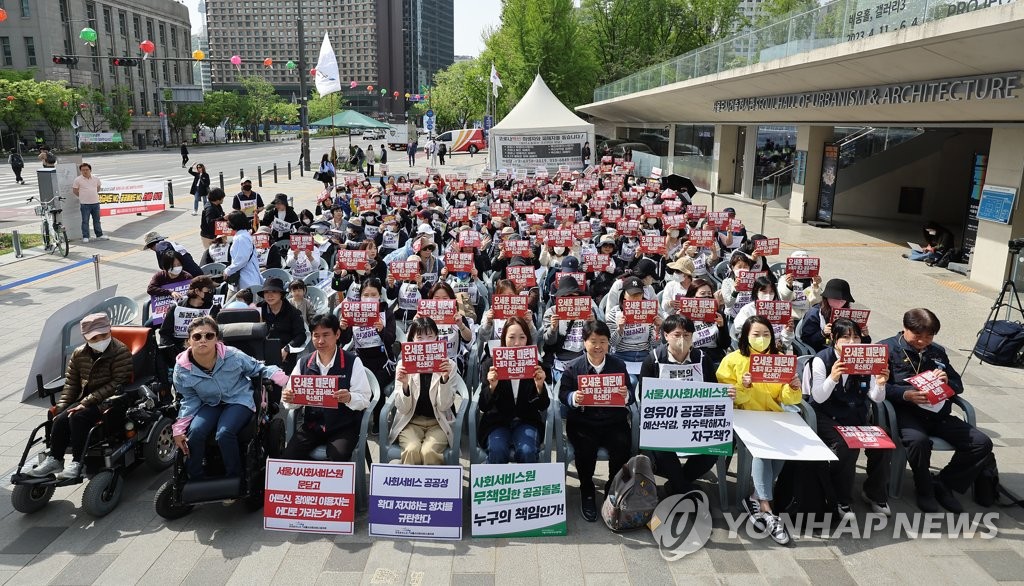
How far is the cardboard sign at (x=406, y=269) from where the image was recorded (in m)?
7.91

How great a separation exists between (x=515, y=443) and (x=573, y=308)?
159cm

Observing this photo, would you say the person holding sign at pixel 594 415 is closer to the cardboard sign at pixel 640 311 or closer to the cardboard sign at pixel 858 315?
the cardboard sign at pixel 640 311

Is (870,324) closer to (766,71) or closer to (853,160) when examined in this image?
(766,71)

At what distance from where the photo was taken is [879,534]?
5000mm

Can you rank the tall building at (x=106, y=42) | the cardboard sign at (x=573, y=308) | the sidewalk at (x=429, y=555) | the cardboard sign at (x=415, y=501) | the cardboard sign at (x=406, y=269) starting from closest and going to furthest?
the sidewalk at (x=429, y=555) → the cardboard sign at (x=415, y=501) → the cardboard sign at (x=573, y=308) → the cardboard sign at (x=406, y=269) → the tall building at (x=106, y=42)

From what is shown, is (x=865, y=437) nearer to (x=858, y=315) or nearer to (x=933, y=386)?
(x=933, y=386)

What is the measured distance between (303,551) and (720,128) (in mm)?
26800

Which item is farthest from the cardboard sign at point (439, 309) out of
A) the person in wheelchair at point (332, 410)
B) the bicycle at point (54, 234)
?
the bicycle at point (54, 234)

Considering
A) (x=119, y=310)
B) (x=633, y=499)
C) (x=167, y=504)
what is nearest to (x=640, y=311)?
(x=633, y=499)

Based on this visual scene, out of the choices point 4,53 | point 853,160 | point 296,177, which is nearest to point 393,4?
point 4,53

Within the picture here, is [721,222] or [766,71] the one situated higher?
[766,71]

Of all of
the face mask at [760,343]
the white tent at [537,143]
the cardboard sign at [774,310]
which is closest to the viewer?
the face mask at [760,343]

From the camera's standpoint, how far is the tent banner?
2573cm

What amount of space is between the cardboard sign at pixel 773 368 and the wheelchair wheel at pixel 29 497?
5347 millimetres
